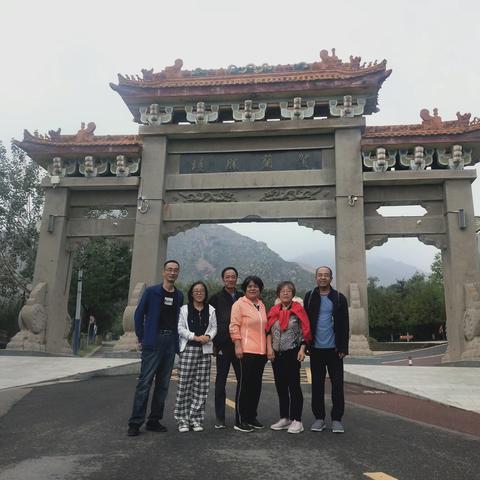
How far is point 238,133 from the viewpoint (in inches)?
579

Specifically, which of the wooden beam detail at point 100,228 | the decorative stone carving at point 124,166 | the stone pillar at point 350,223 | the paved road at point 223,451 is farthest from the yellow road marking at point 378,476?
the decorative stone carving at point 124,166

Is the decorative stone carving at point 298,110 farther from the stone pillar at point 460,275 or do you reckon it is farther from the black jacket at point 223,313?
the black jacket at point 223,313

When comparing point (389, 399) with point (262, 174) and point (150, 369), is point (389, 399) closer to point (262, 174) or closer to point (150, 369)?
point (150, 369)

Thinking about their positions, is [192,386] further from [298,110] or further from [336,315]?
[298,110]

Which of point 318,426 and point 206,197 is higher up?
point 206,197

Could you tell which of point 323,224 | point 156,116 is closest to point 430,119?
point 323,224

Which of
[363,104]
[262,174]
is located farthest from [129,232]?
[363,104]

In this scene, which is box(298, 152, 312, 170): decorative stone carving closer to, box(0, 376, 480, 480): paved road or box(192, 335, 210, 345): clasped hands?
box(0, 376, 480, 480): paved road

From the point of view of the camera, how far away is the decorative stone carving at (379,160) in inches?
544

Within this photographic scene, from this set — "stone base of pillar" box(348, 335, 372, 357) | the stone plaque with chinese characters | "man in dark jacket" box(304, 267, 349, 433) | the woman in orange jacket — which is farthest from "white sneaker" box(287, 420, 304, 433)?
the stone plaque with chinese characters

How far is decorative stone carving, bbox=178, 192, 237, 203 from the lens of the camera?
14500 mm

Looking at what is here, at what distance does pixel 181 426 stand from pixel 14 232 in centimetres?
2148

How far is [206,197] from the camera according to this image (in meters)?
14.6

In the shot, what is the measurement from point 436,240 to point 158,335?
11.5 metres
